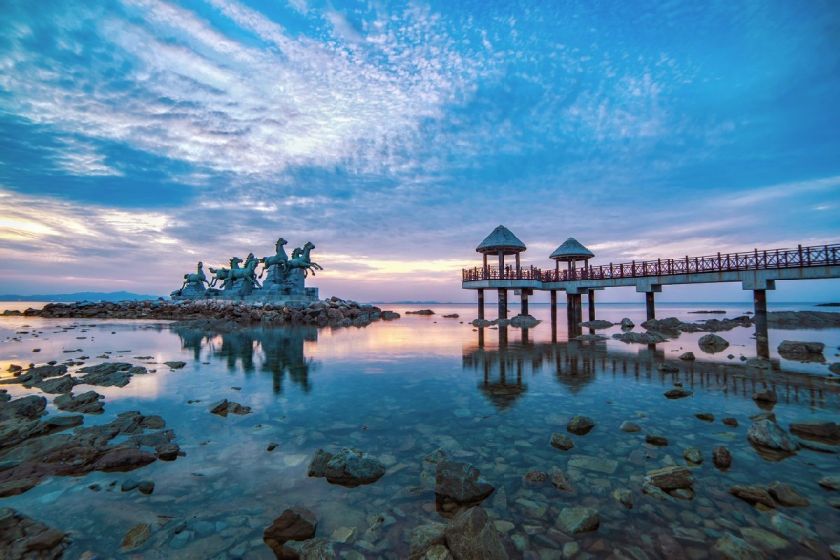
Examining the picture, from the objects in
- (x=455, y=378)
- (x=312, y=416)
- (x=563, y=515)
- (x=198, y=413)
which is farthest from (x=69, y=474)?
(x=455, y=378)

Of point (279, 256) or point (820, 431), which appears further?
point (279, 256)

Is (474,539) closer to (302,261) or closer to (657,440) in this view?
(657,440)

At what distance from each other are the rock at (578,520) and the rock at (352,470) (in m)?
2.83

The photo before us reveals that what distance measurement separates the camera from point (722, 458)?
614 cm

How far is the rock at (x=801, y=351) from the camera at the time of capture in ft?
54.7

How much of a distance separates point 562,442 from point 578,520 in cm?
253

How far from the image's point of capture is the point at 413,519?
478 centimetres

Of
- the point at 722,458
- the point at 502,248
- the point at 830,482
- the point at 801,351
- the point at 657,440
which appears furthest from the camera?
the point at 502,248

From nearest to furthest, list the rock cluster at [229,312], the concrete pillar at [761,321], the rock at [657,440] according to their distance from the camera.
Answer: the rock at [657,440] < the concrete pillar at [761,321] < the rock cluster at [229,312]

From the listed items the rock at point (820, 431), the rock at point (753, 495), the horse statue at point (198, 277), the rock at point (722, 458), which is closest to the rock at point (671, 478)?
the rock at point (753, 495)

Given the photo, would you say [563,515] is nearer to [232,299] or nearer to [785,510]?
[785,510]

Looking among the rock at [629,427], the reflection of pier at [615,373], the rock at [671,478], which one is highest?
the rock at [671,478]

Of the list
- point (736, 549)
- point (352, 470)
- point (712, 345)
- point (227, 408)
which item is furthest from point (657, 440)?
point (712, 345)

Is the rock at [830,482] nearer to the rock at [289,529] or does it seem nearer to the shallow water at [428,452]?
the shallow water at [428,452]
